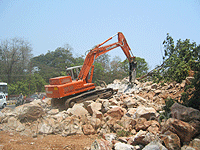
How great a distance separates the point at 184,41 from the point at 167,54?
120 cm

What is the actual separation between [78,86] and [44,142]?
4.87 m

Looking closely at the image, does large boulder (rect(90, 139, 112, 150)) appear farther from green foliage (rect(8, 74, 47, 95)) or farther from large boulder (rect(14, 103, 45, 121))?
green foliage (rect(8, 74, 47, 95))

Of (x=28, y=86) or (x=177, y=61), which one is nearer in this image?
(x=177, y=61)

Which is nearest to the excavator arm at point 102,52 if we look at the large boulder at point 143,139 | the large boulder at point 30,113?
the large boulder at point 30,113

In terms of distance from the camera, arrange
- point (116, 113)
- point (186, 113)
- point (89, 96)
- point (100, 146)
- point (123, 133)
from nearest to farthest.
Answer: point (100, 146), point (186, 113), point (123, 133), point (116, 113), point (89, 96)

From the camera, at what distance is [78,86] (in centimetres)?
1056

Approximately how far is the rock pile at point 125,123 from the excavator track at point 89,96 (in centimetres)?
110

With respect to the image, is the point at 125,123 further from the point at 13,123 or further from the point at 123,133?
the point at 13,123

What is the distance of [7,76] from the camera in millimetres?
25156

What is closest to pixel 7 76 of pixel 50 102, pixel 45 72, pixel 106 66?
pixel 45 72

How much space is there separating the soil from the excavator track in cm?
328

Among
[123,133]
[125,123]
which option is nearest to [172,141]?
[123,133]

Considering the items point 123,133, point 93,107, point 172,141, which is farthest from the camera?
point 93,107

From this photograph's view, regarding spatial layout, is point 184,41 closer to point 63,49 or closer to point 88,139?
point 88,139
